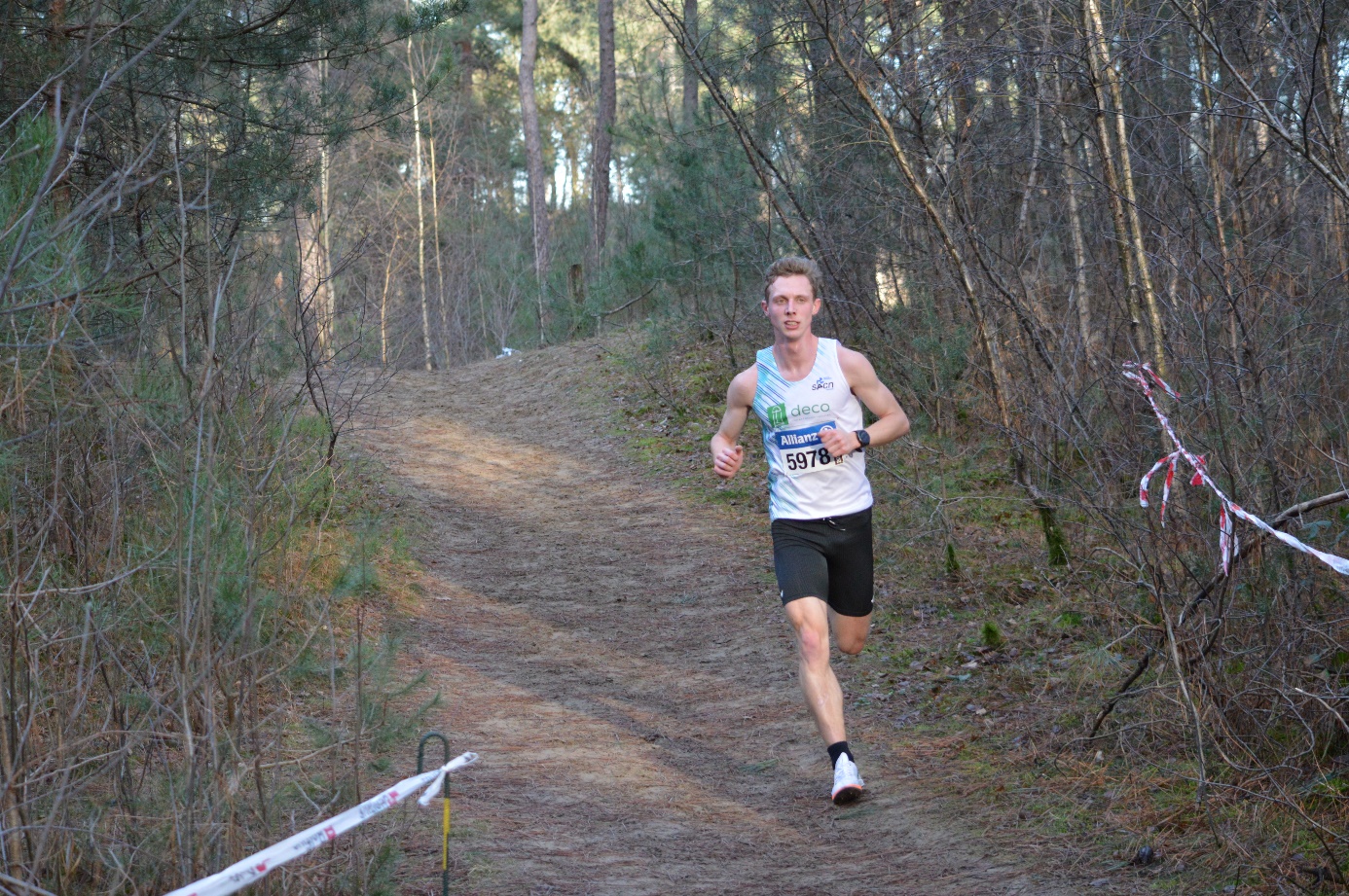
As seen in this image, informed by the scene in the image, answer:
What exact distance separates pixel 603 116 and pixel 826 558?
1766 centimetres

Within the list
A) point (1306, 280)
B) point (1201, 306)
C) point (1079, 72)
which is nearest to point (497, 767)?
point (1201, 306)

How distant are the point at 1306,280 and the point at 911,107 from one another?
252cm

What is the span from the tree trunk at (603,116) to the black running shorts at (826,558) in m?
17.0

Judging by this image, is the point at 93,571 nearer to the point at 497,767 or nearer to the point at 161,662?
the point at 161,662

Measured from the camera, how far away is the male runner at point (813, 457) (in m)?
4.86

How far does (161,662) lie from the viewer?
148 inches

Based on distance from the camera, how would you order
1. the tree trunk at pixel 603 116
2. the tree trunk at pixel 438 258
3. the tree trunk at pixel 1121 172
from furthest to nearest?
1. the tree trunk at pixel 438 258
2. the tree trunk at pixel 603 116
3. the tree trunk at pixel 1121 172

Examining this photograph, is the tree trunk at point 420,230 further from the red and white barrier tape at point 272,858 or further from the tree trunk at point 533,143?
the red and white barrier tape at point 272,858

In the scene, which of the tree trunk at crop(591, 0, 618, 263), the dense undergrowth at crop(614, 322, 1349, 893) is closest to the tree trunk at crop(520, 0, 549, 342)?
the tree trunk at crop(591, 0, 618, 263)

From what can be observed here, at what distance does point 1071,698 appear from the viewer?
18.4ft

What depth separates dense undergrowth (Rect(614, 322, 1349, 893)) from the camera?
3816mm

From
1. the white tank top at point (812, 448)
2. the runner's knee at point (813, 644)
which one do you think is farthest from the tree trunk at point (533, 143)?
the runner's knee at point (813, 644)

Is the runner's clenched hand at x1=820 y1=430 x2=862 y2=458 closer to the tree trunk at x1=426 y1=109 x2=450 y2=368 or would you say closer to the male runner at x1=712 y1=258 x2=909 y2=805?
the male runner at x1=712 y1=258 x2=909 y2=805

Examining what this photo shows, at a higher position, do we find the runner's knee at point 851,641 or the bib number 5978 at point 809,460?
the bib number 5978 at point 809,460
